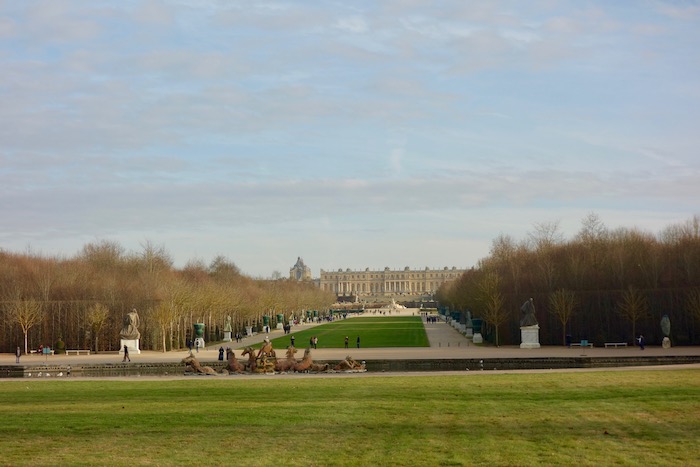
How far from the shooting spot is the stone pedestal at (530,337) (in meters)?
50.9

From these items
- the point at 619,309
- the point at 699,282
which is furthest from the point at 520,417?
the point at 699,282

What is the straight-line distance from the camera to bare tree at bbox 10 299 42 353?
175 feet

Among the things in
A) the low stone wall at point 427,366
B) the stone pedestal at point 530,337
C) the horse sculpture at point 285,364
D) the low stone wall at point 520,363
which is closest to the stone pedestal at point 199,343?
the low stone wall at point 427,366

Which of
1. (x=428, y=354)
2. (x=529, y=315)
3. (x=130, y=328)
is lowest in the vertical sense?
(x=428, y=354)

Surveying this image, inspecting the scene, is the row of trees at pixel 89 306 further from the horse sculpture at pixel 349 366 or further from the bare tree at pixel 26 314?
the horse sculpture at pixel 349 366

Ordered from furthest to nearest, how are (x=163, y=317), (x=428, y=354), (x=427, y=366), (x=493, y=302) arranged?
(x=493, y=302), (x=163, y=317), (x=428, y=354), (x=427, y=366)

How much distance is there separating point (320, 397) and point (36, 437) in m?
8.22

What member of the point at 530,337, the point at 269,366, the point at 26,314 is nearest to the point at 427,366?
the point at 269,366

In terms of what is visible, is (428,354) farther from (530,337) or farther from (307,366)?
(307,366)

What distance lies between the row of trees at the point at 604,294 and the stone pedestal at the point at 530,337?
194 cm

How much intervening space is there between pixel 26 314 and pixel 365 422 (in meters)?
40.8

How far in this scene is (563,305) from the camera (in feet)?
171

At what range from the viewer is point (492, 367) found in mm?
36625

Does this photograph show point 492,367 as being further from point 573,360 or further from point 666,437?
point 666,437
